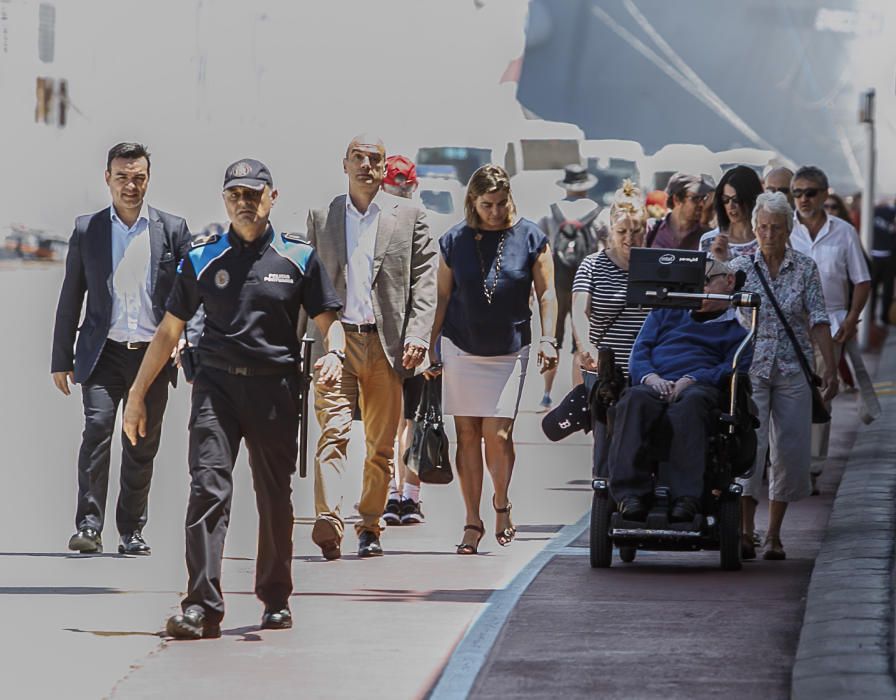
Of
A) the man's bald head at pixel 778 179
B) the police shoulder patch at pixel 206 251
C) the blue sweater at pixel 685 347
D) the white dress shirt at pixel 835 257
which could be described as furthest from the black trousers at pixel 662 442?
the white dress shirt at pixel 835 257

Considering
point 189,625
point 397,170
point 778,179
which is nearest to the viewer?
point 189,625

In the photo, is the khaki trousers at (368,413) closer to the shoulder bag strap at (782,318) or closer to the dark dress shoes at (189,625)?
the shoulder bag strap at (782,318)

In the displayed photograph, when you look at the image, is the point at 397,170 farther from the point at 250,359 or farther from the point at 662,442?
the point at 250,359

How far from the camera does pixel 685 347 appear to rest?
9.23m

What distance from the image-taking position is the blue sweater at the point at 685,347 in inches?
359

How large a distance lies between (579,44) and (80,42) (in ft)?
27.4

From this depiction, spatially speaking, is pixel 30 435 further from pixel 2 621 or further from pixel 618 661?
pixel 618 661

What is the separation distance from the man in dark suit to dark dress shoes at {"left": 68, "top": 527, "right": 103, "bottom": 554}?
11 centimetres

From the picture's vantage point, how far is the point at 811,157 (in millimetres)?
56094

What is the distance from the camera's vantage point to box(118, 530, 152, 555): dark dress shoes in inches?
374

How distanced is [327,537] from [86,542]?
1054 mm

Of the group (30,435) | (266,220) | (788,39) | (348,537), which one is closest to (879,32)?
(788,39)

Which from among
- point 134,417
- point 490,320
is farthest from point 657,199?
point 134,417

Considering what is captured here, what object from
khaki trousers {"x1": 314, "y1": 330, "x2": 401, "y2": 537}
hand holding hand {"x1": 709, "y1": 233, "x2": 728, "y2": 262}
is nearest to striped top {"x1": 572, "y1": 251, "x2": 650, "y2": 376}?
hand holding hand {"x1": 709, "y1": 233, "x2": 728, "y2": 262}
